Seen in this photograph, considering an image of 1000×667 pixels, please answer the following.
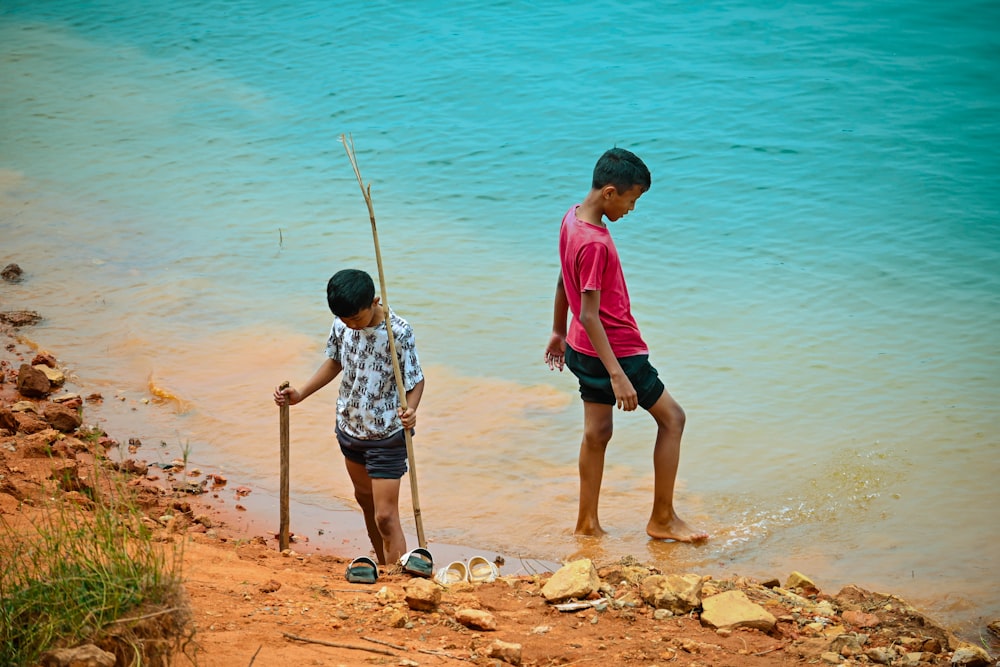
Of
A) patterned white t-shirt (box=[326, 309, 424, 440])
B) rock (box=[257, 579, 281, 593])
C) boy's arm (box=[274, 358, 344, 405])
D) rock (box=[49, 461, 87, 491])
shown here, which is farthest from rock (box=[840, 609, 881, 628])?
rock (box=[49, 461, 87, 491])

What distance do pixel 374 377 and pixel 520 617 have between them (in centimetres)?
116

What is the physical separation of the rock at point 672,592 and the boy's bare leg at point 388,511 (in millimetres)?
1054

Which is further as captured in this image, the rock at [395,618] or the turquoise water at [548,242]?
the turquoise water at [548,242]

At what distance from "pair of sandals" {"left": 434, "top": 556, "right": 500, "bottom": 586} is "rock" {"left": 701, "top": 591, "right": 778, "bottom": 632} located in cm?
89

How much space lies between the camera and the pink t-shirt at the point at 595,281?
177 inches

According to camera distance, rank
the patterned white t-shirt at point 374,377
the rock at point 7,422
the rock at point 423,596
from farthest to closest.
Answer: the rock at point 7,422, the patterned white t-shirt at point 374,377, the rock at point 423,596

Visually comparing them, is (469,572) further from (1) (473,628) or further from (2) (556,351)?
(2) (556,351)

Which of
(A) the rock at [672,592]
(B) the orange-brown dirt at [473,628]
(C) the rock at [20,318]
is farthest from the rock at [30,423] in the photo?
(A) the rock at [672,592]

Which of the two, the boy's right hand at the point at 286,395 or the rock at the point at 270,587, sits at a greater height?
the boy's right hand at the point at 286,395

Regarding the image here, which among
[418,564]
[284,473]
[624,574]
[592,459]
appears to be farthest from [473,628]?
[592,459]

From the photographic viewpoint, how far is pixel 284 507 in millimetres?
4590

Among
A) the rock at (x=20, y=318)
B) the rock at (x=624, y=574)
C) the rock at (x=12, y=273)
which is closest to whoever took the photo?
the rock at (x=624, y=574)

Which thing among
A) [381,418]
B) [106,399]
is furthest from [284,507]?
[106,399]

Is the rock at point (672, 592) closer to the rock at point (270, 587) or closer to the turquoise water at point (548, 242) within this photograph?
the turquoise water at point (548, 242)
